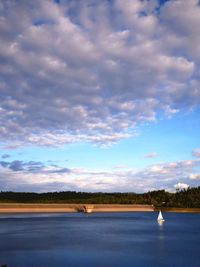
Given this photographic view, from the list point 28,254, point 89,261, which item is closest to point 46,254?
point 28,254

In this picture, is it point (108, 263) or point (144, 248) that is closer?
point (108, 263)

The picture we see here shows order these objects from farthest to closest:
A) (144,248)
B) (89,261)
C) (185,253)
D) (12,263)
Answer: (144,248)
(185,253)
(89,261)
(12,263)

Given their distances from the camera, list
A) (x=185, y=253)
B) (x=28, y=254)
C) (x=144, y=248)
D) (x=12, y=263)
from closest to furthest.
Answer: (x=12, y=263)
(x=28, y=254)
(x=185, y=253)
(x=144, y=248)

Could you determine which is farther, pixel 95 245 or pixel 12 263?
pixel 95 245

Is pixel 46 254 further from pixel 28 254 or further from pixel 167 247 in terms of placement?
pixel 167 247

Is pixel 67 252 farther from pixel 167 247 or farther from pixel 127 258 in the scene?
pixel 167 247

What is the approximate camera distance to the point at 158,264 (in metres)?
A: 47.8

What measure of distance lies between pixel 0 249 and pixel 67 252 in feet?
31.1

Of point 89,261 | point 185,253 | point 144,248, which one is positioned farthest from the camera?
point 144,248

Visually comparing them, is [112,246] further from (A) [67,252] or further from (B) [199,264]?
(B) [199,264]

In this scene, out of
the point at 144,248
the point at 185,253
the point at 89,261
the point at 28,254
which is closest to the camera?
the point at 89,261

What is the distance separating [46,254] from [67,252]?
3663 mm

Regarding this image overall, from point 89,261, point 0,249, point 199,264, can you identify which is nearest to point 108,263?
point 89,261

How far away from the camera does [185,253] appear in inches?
2301
